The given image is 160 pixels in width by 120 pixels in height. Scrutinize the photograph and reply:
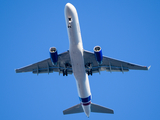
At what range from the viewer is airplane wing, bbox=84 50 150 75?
2820 cm

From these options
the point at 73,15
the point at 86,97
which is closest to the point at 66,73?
the point at 86,97

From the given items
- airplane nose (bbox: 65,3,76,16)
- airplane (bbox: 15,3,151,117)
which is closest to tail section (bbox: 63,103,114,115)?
airplane (bbox: 15,3,151,117)

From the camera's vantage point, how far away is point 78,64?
84.7ft

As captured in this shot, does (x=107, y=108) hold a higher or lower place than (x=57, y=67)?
lower

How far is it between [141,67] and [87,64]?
676cm

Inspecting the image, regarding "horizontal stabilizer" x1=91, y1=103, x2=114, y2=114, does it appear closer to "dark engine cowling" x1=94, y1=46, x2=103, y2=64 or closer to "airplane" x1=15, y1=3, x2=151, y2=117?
"airplane" x1=15, y1=3, x2=151, y2=117

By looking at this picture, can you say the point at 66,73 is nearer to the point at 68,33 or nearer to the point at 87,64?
the point at 87,64

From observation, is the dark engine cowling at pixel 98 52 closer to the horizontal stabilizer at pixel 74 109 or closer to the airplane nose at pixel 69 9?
the airplane nose at pixel 69 9

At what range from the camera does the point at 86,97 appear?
28.6m

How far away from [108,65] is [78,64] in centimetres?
577

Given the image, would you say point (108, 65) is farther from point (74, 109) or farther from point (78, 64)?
point (74, 109)

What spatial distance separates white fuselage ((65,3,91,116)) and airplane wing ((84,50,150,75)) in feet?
6.00

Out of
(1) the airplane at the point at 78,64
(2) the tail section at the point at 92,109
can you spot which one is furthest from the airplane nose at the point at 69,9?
(2) the tail section at the point at 92,109

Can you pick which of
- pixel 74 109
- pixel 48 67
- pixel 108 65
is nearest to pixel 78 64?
pixel 108 65
